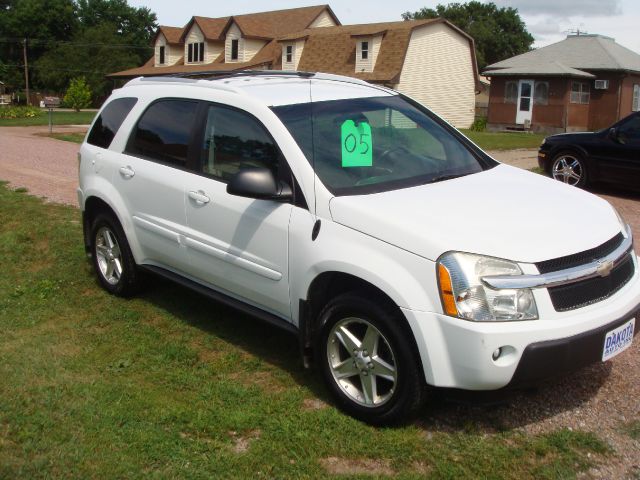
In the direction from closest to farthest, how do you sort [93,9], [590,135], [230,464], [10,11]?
[230,464]
[590,135]
[10,11]
[93,9]

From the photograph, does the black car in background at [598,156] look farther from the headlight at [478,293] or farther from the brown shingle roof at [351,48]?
the brown shingle roof at [351,48]

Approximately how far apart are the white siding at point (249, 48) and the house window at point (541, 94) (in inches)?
681

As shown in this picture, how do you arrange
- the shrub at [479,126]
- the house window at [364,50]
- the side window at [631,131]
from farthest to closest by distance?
the shrub at [479,126], the house window at [364,50], the side window at [631,131]

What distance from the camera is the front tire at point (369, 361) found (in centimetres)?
382

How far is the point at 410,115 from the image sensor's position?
5.36m

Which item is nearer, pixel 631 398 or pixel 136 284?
pixel 631 398

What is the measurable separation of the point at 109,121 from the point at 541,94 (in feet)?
113

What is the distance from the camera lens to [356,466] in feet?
12.1

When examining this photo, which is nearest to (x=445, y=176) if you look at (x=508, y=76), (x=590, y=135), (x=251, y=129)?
(x=251, y=129)

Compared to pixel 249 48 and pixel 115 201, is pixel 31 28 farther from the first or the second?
pixel 115 201

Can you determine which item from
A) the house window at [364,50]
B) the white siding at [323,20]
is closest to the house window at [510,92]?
the house window at [364,50]

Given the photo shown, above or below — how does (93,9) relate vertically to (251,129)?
above

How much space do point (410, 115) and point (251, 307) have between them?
69.9 inches

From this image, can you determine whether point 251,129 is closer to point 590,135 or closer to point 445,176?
point 445,176
